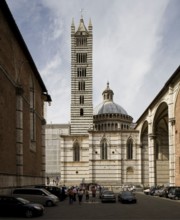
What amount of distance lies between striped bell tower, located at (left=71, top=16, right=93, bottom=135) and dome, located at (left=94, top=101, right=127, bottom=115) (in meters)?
11.6

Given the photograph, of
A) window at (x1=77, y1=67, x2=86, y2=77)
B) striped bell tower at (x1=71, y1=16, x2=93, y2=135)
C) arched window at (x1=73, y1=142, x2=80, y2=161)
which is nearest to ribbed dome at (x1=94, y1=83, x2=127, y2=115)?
striped bell tower at (x1=71, y1=16, x2=93, y2=135)

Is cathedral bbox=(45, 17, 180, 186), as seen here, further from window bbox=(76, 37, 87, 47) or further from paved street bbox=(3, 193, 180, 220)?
paved street bbox=(3, 193, 180, 220)

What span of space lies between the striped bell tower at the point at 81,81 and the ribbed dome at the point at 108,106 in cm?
1160

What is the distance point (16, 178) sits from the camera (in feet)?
110

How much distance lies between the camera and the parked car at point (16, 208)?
2172 cm

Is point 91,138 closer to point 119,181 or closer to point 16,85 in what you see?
point 119,181

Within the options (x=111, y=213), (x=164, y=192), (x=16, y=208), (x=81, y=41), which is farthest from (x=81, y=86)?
(x=16, y=208)

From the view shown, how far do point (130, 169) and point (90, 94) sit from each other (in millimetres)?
20402

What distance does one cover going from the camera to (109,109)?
9594 centimetres

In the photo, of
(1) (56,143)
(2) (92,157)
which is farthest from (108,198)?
(1) (56,143)

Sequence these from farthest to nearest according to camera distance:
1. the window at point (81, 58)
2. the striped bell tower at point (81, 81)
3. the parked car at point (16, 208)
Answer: the window at point (81, 58)
the striped bell tower at point (81, 81)
the parked car at point (16, 208)

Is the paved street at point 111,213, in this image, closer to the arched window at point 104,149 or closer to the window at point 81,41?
the arched window at point 104,149

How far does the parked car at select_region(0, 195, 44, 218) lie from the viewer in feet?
71.3

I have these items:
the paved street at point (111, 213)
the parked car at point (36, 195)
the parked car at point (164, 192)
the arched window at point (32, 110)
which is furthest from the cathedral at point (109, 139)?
the parked car at point (36, 195)
